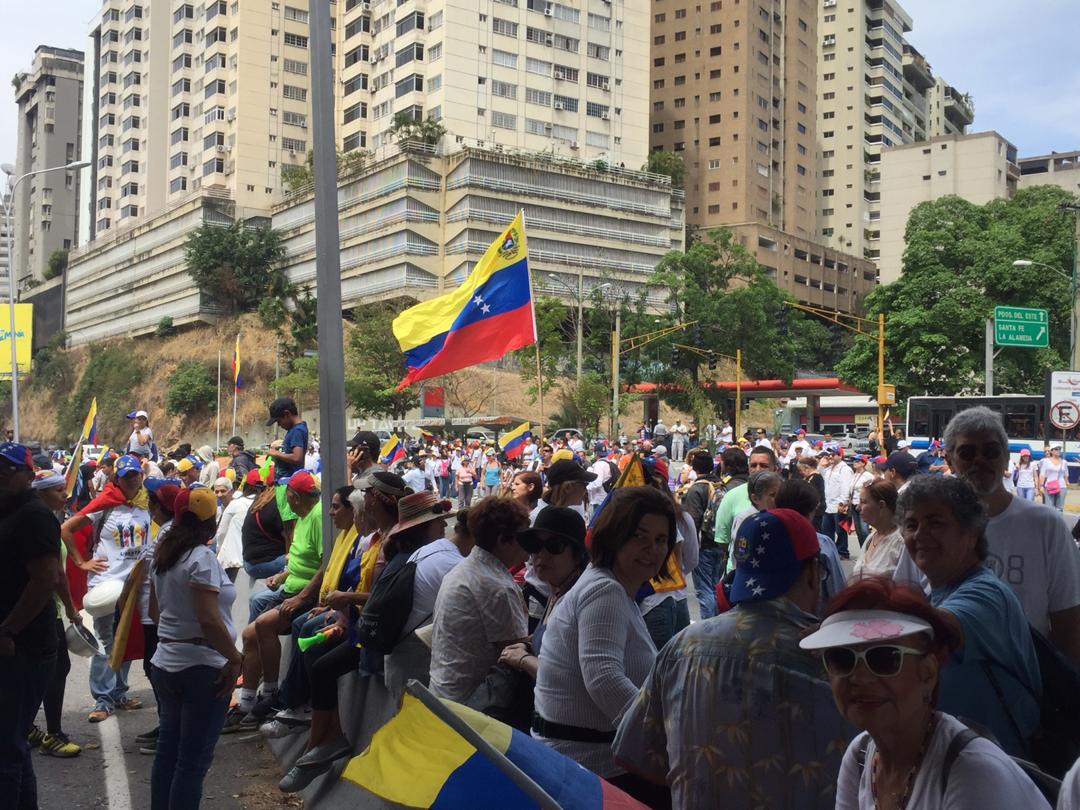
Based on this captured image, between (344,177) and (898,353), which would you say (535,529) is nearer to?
(898,353)

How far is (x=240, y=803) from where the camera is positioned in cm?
607

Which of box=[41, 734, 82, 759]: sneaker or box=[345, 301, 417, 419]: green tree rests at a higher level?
box=[345, 301, 417, 419]: green tree

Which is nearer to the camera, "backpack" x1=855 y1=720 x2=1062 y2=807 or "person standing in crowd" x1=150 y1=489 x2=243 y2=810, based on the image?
"backpack" x1=855 y1=720 x2=1062 y2=807

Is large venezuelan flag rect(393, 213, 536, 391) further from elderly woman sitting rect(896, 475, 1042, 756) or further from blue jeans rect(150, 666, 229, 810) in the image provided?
elderly woman sitting rect(896, 475, 1042, 756)

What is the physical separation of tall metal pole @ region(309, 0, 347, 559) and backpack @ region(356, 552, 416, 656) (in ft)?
5.89

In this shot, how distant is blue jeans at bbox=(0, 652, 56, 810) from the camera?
4.66 m

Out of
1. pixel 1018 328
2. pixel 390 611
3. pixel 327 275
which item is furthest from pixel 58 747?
pixel 1018 328

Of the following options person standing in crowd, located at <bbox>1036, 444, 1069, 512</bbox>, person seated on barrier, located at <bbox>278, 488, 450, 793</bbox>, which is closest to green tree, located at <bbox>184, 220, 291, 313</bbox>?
person standing in crowd, located at <bbox>1036, 444, 1069, 512</bbox>

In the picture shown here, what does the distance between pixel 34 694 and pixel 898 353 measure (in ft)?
161

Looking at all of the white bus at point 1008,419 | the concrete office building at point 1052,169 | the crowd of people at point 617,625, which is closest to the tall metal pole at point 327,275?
the crowd of people at point 617,625

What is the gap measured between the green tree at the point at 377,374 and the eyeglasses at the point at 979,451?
60.2 m

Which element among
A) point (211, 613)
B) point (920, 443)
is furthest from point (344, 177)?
point (211, 613)

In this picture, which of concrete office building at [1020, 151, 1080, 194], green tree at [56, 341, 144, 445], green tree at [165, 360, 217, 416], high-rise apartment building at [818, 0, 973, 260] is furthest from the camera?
high-rise apartment building at [818, 0, 973, 260]

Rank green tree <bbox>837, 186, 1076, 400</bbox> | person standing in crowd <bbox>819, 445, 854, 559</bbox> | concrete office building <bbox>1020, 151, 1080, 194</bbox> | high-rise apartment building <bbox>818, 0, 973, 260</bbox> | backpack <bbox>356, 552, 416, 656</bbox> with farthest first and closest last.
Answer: high-rise apartment building <bbox>818, 0, 973, 260</bbox>, concrete office building <bbox>1020, 151, 1080, 194</bbox>, green tree <bbox>837, 186, 1076, 400</bbox>, person standing in crowd <bbox>819, 445, 854, 559</bbox>, backpack <bbox>356, 552, 416, 656</bbox>
